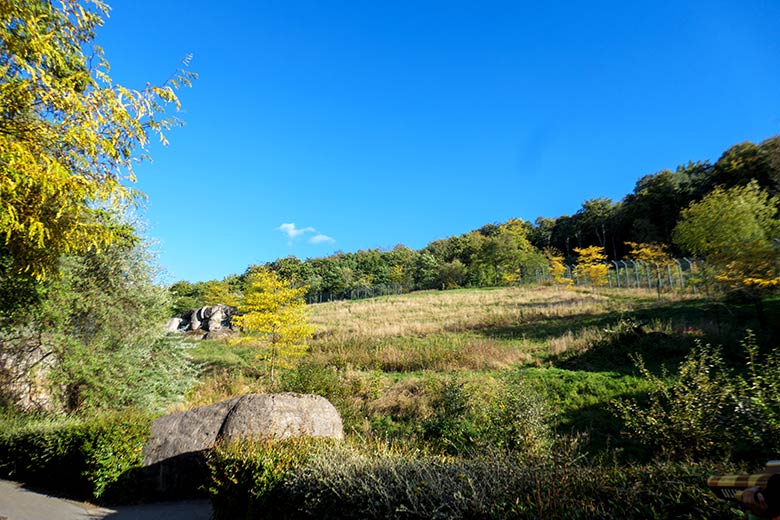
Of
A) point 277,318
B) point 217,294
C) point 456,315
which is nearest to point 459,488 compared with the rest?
point 277,318

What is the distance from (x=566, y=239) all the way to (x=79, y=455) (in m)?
85.9

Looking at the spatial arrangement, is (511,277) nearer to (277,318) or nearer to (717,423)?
(277,318)

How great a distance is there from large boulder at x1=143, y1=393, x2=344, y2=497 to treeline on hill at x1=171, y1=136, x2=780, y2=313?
121 feet

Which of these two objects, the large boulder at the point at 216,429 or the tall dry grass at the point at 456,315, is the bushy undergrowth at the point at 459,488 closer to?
the large boulder at the point at 216,429

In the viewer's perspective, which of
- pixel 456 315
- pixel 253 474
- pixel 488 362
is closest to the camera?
pixel 253 474

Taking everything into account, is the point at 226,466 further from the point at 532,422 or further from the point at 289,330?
the point at 289,330

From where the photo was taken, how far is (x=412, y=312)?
3453 centimetres

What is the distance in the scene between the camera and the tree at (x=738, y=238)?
15.7 m

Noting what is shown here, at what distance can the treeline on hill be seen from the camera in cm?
5169

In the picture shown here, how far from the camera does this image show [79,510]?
22.1 feet

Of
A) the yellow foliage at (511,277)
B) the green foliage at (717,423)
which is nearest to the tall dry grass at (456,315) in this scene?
the green foliage at (717,423)

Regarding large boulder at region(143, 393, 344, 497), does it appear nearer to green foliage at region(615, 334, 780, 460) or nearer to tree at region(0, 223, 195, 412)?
tree at region(0, 223, 195, 412)

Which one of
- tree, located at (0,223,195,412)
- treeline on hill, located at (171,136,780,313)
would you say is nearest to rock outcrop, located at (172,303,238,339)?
treeline on hill, located at (171,136,780,313)

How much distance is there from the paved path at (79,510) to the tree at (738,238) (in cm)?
1961
